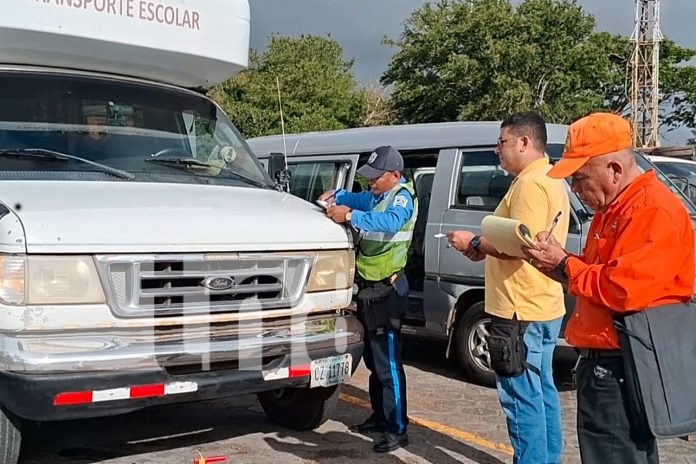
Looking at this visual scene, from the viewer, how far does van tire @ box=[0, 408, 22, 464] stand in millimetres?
3760

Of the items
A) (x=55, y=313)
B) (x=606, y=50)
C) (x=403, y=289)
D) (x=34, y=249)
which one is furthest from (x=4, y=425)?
(x=606, y=50)

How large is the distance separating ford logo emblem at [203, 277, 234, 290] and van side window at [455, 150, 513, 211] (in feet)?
10.3

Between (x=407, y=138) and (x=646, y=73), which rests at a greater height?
(x=646, y=73)

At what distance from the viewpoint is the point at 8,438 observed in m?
3.80

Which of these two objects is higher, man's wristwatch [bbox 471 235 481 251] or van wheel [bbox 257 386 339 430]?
man's wristwatch [bbox 471 235 481 251]

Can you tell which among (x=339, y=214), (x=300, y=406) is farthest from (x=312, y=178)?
(x=339, y=214)

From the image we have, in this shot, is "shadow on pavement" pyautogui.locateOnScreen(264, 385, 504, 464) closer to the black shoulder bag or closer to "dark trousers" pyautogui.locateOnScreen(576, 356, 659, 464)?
the black shoulder bag

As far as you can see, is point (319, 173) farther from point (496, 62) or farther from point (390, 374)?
point (496, 62)

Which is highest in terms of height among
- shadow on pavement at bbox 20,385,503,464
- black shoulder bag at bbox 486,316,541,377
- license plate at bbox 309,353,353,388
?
black shoulder bag at bbox 486,316,541,377

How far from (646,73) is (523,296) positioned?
112ft

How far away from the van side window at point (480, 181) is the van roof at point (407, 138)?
4.7 inches

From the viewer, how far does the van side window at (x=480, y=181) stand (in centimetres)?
671

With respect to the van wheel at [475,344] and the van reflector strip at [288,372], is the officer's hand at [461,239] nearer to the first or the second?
the van reflector strip at [288,372]

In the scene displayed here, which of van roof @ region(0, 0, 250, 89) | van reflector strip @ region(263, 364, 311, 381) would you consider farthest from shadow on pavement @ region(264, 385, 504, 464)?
van roof @ region(0, 0, 250, 89)
